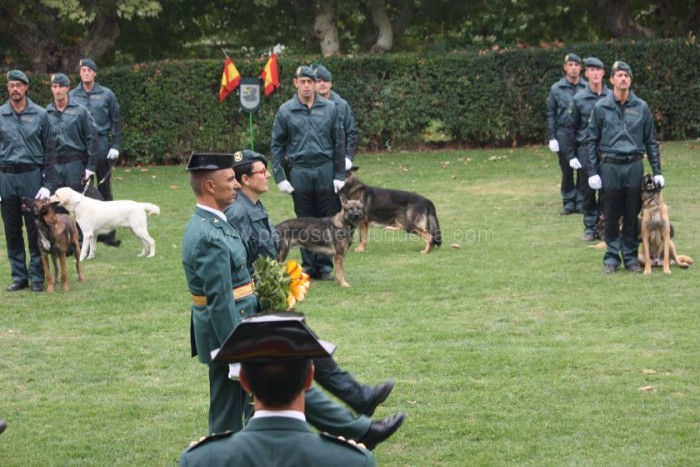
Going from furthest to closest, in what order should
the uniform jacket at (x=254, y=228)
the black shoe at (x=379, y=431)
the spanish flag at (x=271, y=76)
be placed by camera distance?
the spanish flag at (x=271, y=76) → the uniform jacket at (x=254, y=228) → the black shoe at (x=379, y=431)

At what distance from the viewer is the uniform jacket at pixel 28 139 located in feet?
41.1

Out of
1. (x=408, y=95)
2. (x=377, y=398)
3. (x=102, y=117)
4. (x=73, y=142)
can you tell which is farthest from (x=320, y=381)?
(x=408, y=95)

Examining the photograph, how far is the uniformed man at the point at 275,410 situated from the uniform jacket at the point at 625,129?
9.25 metres

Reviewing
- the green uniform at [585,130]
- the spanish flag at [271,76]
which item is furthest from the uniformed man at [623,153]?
the spanish flag at [271,76]

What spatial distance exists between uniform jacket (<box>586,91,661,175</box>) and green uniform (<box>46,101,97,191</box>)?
6.50 m

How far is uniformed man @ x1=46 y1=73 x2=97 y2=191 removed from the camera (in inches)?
579

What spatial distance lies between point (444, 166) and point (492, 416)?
16439mm

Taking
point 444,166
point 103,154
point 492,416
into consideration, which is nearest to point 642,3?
point 444,166

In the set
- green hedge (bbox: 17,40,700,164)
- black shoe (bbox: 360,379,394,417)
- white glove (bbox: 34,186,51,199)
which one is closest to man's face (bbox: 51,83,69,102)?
white glove (bbox: 34,186,51,199)

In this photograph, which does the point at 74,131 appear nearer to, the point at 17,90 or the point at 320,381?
the point at 17,90

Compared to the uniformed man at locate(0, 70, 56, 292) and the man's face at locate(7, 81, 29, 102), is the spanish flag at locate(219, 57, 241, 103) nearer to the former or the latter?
the uniformed man at locate(0, 70, 56, 292)

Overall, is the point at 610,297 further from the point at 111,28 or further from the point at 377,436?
the point at 111,28

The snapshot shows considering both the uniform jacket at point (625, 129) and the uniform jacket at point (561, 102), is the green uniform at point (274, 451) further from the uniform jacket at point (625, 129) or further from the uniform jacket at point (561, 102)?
the uniform jacket at point (561, 102)

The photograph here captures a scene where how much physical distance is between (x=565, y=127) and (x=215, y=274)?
11809 millimetres
